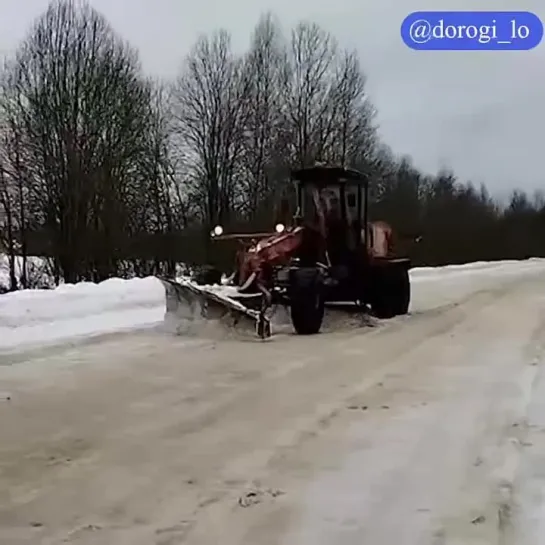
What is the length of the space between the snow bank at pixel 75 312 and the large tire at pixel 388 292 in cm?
362

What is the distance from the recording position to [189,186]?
37.5 m

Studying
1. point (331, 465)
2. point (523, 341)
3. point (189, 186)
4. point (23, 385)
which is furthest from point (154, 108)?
A: point (331, 465)

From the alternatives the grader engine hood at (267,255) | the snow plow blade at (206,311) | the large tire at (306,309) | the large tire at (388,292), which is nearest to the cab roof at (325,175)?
the grader engine hood at (267,255)

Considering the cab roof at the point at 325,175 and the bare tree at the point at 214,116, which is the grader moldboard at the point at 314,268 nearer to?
the cab roof at the point at 325,175

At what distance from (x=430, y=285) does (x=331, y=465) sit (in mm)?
21053

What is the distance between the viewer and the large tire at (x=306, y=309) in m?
12.6

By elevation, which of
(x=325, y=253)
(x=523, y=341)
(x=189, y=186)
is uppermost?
(x=189, y=186)

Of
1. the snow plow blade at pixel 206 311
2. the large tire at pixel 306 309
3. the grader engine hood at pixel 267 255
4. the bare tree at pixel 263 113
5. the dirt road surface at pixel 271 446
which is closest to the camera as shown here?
the dirt road surface at pixel 271 446

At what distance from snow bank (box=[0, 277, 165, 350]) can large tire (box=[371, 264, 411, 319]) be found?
11.9 feet

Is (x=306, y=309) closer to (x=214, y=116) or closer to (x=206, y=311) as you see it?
(x=206, y=311)

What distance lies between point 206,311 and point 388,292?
451cm

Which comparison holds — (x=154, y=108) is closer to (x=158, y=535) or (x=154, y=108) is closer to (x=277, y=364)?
(x=277, y=364)

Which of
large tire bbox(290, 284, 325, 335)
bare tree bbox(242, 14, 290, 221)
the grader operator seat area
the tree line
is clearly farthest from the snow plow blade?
bare tree bbox(242, 14, 290, 221)

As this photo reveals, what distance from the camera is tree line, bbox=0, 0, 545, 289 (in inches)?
1153
